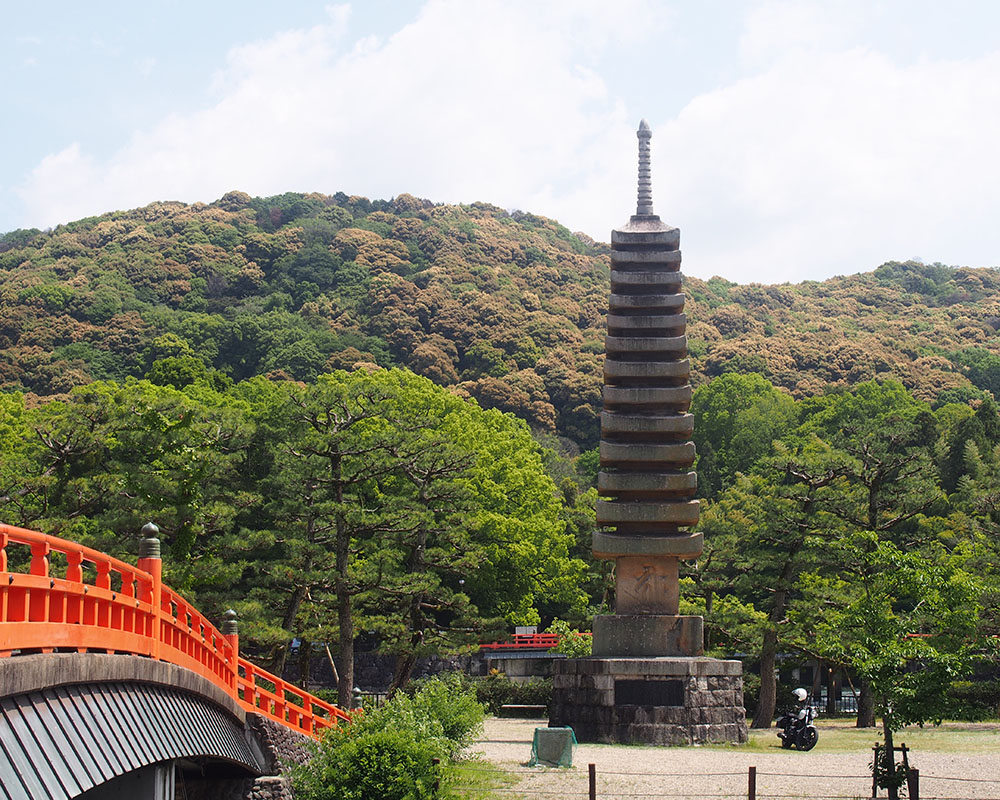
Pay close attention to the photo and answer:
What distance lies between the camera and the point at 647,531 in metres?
33.1

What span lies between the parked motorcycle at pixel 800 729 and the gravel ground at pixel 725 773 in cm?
34

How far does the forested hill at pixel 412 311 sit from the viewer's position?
85125mm

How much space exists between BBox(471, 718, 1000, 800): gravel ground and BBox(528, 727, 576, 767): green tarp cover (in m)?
0.30

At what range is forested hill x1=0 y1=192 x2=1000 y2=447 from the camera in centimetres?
8512

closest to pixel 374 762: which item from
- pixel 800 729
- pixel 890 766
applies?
pixel 890 766

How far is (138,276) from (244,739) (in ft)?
294

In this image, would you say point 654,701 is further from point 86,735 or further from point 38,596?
point 38,596

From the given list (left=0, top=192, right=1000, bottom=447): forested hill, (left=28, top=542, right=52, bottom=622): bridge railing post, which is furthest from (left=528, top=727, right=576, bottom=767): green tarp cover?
(left=0, top=192, right=1000, bottom=447): forested hill

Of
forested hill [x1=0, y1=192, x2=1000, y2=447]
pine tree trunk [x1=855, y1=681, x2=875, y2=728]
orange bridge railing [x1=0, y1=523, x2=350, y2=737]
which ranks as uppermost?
forested hill [x1=0, y1=192, x2=1000, y2=447]

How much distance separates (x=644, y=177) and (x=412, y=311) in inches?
2388

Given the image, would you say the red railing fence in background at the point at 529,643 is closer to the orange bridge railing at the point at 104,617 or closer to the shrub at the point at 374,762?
the orange bridge railing at the point at 104,617

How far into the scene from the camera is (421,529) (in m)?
35.7

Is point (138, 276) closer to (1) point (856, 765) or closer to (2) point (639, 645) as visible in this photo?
(2) point (639, 645)

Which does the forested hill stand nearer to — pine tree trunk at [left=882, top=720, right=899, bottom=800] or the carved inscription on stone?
the carved inscription on stone
